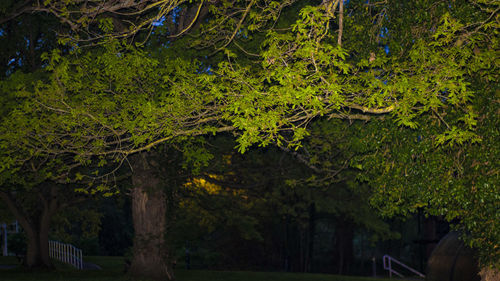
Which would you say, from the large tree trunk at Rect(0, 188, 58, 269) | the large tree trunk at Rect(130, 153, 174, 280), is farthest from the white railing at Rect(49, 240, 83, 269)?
the large tree trunk at Rect(130, 153, 174, 280)

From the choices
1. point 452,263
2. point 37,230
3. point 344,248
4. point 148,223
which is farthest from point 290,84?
point 344,248

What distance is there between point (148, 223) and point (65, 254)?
562 inches

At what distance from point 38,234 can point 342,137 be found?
50.5 ft

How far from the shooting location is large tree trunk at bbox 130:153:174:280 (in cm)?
1925

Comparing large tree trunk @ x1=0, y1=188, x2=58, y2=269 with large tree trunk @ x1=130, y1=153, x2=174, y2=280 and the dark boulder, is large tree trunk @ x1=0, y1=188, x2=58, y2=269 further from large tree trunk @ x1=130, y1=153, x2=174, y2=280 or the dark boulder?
the dark boulder

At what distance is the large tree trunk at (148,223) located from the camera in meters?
19.2

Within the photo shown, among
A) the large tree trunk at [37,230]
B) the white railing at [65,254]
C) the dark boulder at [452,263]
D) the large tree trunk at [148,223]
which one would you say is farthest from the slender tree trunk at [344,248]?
the large tree trunk at [148,223]

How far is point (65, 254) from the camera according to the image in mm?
31359

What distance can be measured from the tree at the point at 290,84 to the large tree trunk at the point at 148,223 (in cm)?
426

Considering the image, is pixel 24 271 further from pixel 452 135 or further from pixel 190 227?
pixel 452 135

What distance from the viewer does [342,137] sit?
17.8 meters

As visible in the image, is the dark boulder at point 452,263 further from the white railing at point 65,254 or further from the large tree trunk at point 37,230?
the white railing at point 65,254

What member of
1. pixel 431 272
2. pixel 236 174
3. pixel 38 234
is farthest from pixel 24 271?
pixel 431 272

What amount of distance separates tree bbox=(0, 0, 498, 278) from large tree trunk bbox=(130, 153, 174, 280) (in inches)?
168
